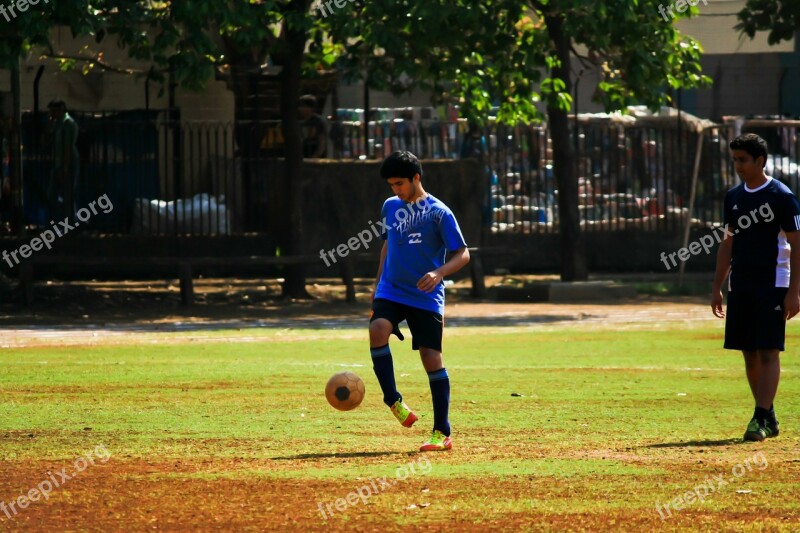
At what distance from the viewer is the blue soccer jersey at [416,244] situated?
8977 millimetres

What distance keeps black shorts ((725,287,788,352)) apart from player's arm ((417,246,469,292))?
1709mm

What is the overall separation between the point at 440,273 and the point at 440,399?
76 cm

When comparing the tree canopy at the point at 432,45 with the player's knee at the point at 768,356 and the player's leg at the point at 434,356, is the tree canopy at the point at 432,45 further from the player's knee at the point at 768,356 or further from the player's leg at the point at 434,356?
the player's knee at the point at 768,356

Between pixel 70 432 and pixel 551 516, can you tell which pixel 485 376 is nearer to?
pixel 70 432

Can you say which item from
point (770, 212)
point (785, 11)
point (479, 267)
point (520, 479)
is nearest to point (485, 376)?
point (770, 212)

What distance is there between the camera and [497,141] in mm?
27828

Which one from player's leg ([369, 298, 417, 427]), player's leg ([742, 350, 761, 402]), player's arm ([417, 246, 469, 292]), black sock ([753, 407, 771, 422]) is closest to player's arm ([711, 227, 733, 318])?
player's leg ([742, 350, 761, 402])

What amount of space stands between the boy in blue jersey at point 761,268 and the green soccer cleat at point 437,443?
5.93 ft

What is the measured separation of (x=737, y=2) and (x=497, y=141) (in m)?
9.94

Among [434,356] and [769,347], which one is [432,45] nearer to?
[769,347]

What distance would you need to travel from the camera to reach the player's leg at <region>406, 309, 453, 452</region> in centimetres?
889

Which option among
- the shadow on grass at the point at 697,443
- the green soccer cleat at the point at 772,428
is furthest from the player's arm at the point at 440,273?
the green soccer cleat at the point at 772,428

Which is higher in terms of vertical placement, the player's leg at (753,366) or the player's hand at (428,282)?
the player's hand at (428,282)

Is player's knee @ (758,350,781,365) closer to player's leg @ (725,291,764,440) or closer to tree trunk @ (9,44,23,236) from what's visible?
player's leg @ (725,291,764,440)
